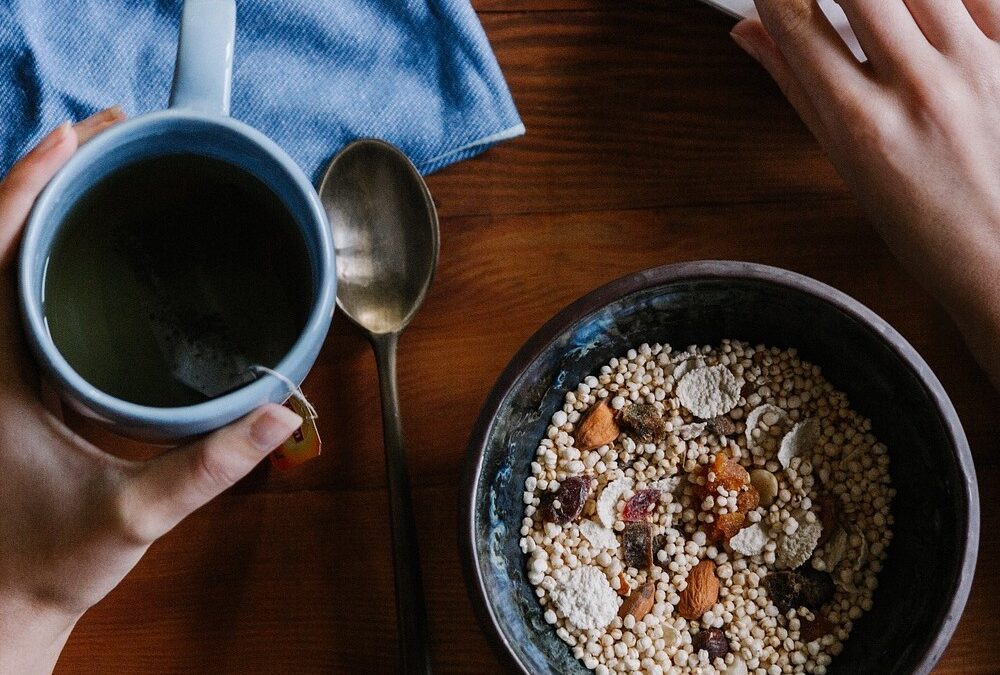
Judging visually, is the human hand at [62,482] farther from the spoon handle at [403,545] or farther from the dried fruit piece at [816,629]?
the dried fruit piece at [816,629]

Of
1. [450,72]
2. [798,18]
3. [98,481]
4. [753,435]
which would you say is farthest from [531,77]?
[98,481]

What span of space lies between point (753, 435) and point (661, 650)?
16cm

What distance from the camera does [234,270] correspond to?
550 millimetres

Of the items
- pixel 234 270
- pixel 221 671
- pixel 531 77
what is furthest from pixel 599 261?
pixel 221 671

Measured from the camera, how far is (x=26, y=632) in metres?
0.57

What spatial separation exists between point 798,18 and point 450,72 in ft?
0.81

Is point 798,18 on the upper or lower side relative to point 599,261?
upper

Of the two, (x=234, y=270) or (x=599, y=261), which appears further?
(x=599, y=261)

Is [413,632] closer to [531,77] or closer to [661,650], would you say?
[661,650]

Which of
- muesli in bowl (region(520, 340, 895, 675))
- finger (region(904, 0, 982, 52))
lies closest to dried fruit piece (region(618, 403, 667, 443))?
muesli in bowl (region(520, 340, 895, 675))

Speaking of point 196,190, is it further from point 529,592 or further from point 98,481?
point 529,592

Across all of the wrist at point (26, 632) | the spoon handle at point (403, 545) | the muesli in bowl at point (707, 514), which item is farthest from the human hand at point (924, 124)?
the wrist at point (26, 632)

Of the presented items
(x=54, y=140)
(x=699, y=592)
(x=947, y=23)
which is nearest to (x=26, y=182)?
(x=54, y=140)

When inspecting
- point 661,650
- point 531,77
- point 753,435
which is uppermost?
point 531,77
